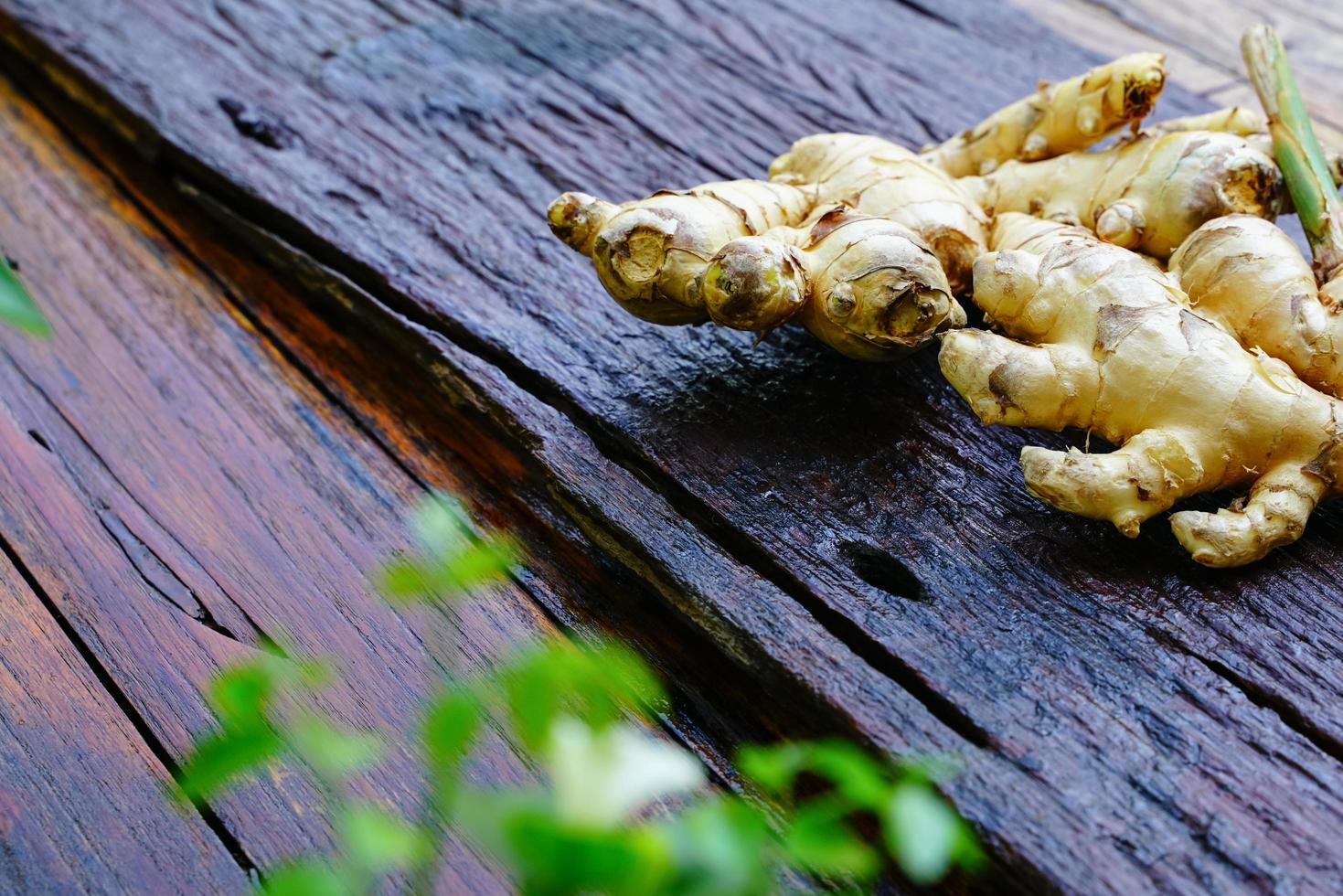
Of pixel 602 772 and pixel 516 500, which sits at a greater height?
pixel 602 772

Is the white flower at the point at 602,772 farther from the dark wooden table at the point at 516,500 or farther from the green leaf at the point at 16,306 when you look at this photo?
the dark wooden table at the point at 516,500

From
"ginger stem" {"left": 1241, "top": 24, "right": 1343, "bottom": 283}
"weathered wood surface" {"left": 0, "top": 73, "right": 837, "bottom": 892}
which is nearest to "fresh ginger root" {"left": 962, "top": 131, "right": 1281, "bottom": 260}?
"ginger stem" {"left": 1241, "top": 24, "right": 1343, "bottom": 283}

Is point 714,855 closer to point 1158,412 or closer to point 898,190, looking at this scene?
point 1158,412

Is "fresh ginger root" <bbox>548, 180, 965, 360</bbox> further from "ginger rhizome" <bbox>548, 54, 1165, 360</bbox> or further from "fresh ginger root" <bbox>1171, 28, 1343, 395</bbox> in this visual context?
"fresh ginger root" <bbox>1171, 28, 1343, 395</bbox>

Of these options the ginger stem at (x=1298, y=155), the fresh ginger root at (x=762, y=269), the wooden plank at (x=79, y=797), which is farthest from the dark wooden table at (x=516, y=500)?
the ginger stem at (x=1298, y=155)

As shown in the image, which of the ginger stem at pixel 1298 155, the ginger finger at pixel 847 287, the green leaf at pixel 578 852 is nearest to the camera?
the green leaf at pixel 578 852

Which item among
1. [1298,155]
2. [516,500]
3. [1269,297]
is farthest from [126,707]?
[1298,155]
